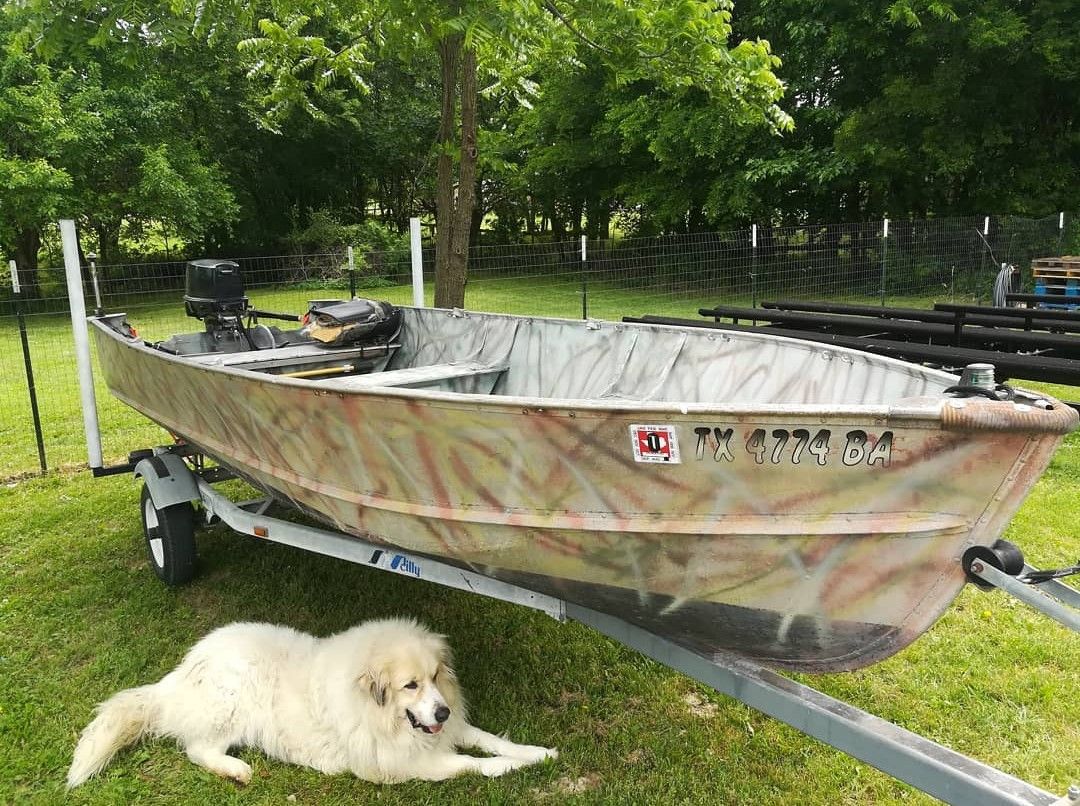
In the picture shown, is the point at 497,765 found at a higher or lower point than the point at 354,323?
lower

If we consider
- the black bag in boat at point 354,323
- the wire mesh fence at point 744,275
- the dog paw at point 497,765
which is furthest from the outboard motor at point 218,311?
the wire mesh fence at point 744,275

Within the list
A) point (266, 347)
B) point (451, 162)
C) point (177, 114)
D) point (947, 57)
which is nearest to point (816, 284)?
point (947, 57)

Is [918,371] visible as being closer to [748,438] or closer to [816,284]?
[748,438]

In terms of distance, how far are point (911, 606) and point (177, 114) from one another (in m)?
26.2

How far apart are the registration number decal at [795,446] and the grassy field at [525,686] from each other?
1.38m

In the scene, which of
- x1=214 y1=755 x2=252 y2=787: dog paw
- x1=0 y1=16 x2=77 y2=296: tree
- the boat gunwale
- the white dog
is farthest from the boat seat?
x1=0 y1=16 x2=77 y2=296: tree

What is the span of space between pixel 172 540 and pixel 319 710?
5.77 feet

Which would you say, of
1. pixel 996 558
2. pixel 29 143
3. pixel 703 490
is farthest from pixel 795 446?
pixel 29 143

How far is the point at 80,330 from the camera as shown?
5.09 meters

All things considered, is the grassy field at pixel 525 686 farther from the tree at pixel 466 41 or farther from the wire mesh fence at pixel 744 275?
the wire mesh fence at pixel 744 275

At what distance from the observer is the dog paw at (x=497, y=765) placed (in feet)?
9.30

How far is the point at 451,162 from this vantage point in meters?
7.26

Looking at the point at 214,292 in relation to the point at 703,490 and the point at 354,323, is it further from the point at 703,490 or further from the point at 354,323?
the point at 703,490

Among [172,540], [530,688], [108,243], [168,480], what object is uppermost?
[108,243]
